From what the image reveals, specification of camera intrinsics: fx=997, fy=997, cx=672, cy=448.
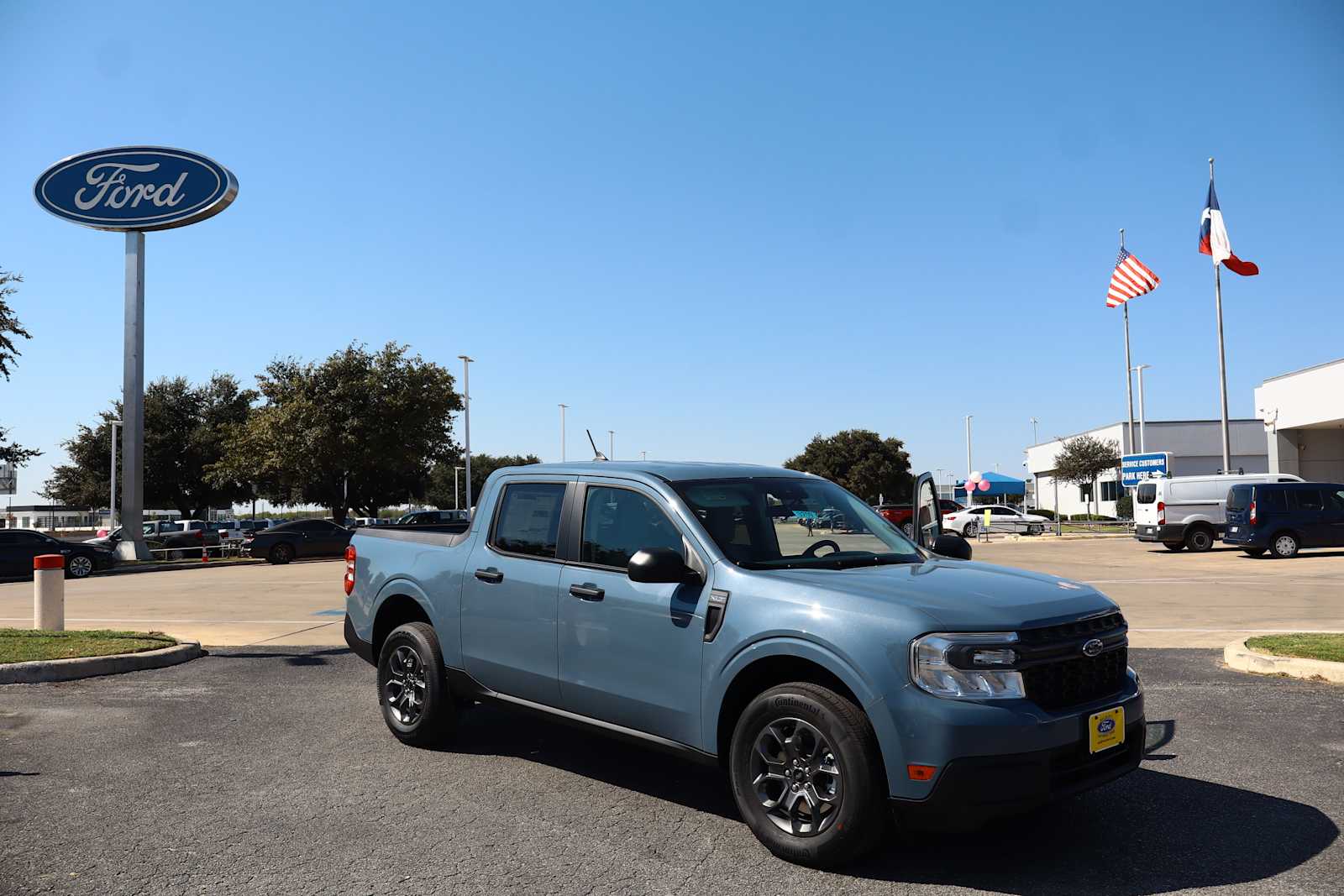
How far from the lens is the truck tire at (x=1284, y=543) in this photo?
2428 cm

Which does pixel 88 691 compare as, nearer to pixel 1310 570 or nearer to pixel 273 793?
pixel 273 793

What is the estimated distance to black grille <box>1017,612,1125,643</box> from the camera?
4.05 m

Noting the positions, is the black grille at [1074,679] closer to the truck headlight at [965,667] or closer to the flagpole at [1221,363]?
the truck headlight at [965,667]

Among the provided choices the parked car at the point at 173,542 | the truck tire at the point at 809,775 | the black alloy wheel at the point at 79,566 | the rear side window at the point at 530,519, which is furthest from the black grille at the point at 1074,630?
the parked car at the point at 173,542

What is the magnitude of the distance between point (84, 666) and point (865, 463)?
8029 centimetres

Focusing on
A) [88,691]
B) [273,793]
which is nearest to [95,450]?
[88,691]

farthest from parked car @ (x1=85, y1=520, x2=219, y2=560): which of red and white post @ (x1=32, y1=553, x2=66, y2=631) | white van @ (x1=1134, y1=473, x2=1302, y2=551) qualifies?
white van @ (x1=1134, y1=473, x2=1302, y2=551)

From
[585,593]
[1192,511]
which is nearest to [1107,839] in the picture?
[585,593]

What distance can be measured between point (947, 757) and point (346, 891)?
2392 mm

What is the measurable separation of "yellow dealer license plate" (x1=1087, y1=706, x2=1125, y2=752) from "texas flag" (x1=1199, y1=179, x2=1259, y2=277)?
37199 millimetres

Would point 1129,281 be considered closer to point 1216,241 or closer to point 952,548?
point 1216,241

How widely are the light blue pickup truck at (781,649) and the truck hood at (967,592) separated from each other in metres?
0.01

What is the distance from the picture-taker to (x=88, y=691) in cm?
828

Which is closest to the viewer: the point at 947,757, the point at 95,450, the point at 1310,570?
the point at 947,757
